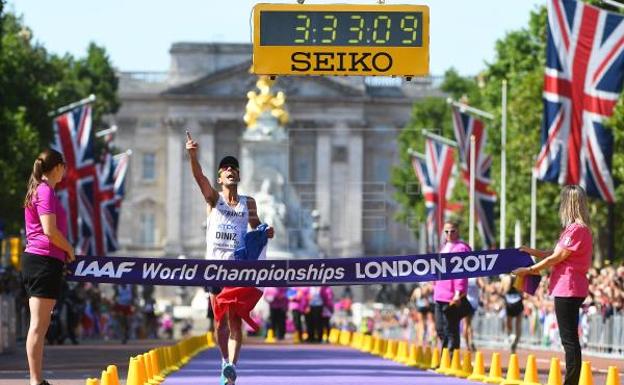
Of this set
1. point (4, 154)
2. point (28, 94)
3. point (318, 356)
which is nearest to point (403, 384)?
point (318, 356)

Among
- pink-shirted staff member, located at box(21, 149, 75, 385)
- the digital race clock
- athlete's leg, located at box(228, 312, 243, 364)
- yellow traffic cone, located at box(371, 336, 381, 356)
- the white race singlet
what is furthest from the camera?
yellow traffic cone, located at box(371, 336, 381, 356)

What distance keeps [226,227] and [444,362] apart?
298 inches

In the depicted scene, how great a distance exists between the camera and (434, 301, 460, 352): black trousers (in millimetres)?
28753

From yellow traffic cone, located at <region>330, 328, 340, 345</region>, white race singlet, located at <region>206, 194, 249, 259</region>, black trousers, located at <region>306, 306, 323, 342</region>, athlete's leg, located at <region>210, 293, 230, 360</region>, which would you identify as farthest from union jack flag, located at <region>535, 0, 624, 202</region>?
athlete's leg, located at <region>210, 293, 230, 360</region>

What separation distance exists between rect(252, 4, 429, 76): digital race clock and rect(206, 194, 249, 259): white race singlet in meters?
6.60

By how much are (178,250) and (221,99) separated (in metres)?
12.2

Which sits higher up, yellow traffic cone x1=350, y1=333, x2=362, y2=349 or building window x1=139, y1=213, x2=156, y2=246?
building window x1=139, y1=213, x2=156, y2=246

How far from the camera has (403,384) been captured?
23.7 meters

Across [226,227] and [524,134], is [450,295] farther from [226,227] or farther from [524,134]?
[524,134]

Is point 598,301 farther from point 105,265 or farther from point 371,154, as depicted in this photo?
point 371,154

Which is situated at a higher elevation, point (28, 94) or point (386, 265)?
point (28, 94)

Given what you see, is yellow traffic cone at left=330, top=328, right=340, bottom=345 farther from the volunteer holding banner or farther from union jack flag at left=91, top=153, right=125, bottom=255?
the volunteer holding banner

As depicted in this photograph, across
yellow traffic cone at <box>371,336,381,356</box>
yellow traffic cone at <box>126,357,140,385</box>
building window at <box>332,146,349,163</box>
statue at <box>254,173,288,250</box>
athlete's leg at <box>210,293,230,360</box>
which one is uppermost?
building window at <box>332,146,349,163</box>

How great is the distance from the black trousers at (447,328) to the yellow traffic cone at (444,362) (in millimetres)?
302
